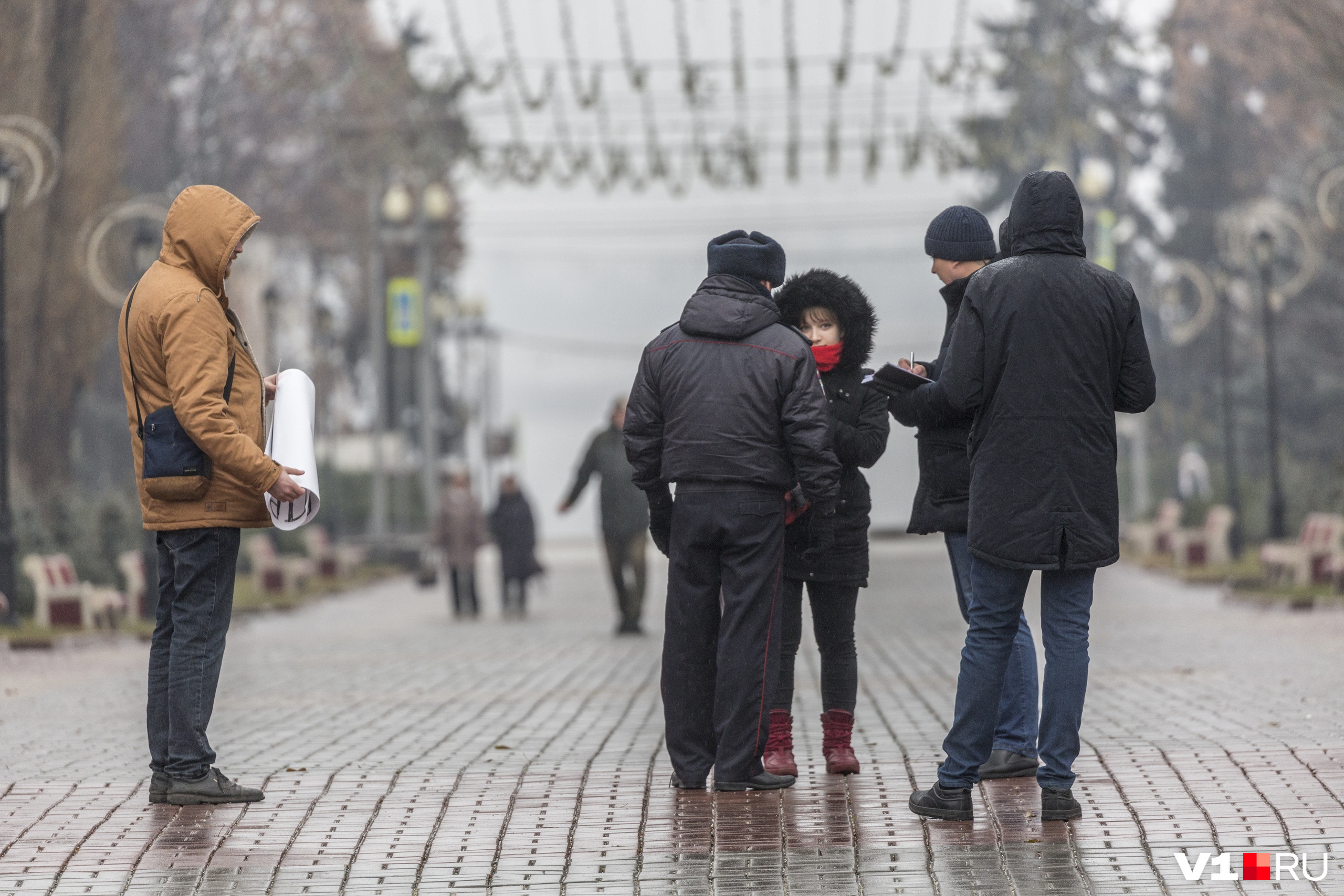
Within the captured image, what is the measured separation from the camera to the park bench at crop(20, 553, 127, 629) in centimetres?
1742

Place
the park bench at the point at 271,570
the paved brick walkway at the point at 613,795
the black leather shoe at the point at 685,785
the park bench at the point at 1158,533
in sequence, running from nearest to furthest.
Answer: the paved brick walkway at the point at 613,795 < the black leather shoe at the point at 685,785 < the park bench at the point at 271,570 < the park bench at the point at 1158,533

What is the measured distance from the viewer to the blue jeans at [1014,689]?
6.94 metres

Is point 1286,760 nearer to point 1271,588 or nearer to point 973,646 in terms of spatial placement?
point 973,646

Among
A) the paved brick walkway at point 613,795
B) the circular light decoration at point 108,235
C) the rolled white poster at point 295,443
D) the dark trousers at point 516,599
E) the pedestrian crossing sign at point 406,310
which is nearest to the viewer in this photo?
the paved brick walkway at point 613,795

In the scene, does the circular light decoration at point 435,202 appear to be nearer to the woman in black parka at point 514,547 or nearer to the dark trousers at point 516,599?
the woman in black parka at point 514,547

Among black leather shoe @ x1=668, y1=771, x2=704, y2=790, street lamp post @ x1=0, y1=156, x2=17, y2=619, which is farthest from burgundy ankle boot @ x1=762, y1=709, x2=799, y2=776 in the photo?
street lamp post @ x1=0, y1=156, x2=17, y2=619

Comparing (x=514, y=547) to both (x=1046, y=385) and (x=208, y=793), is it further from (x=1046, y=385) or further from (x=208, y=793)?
(x=1046, y=385)

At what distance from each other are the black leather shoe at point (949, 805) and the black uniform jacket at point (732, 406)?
1.11m

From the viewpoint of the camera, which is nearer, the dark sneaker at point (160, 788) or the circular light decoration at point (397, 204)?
the dark sneaker at point (160, 788)

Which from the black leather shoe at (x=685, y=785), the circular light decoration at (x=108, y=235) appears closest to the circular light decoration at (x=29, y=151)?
the circular light decoration at (x=108, y=235)

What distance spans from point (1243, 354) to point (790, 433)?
1560 inches

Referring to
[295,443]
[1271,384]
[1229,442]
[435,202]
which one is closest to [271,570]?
[435,202]

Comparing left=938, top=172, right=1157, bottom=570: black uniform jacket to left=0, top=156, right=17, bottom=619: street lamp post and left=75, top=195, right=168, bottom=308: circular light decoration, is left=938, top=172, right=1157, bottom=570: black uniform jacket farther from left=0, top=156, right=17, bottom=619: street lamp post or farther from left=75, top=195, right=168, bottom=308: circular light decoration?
left=75, top=195, right=168, bottom=308: circular light decoration

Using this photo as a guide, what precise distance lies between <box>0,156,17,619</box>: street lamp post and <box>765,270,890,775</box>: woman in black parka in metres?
12.0
